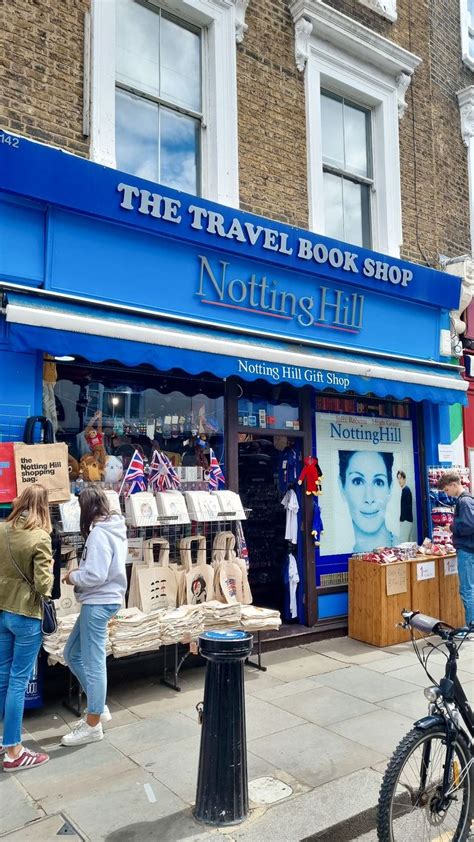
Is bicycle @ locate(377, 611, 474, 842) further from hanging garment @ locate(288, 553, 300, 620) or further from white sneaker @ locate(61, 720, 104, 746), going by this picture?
hanging garment @ locate(288, 553, 300, 620)

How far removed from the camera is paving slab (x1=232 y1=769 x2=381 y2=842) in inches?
133

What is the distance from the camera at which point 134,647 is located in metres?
5.24

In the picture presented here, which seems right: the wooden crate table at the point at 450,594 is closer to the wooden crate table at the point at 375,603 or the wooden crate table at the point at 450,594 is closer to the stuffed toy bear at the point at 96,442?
the wooden crate table at the point at 375,603

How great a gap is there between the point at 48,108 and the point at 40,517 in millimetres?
3882

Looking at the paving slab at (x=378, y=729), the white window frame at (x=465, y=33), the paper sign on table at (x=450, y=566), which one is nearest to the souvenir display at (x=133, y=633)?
the paving slab at (x=378, y=729)

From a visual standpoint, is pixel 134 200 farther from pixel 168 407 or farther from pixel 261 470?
pixel 261 470

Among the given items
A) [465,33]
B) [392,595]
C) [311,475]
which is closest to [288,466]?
[311,475]

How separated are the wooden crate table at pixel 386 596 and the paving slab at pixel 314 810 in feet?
10.8

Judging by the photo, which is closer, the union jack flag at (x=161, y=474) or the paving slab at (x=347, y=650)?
the union jack flag at (x=161, y=474)

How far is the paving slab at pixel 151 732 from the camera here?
456 cm

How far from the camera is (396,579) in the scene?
288 inches

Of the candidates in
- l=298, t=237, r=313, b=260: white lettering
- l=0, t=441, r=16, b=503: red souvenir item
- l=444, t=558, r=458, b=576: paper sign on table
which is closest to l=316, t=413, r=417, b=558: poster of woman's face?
l=444, t=558, r=458, b=576: paper sign on table

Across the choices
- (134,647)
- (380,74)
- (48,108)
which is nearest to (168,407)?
(134,647)

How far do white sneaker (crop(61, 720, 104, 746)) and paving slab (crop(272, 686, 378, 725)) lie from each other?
1539 millimetres
